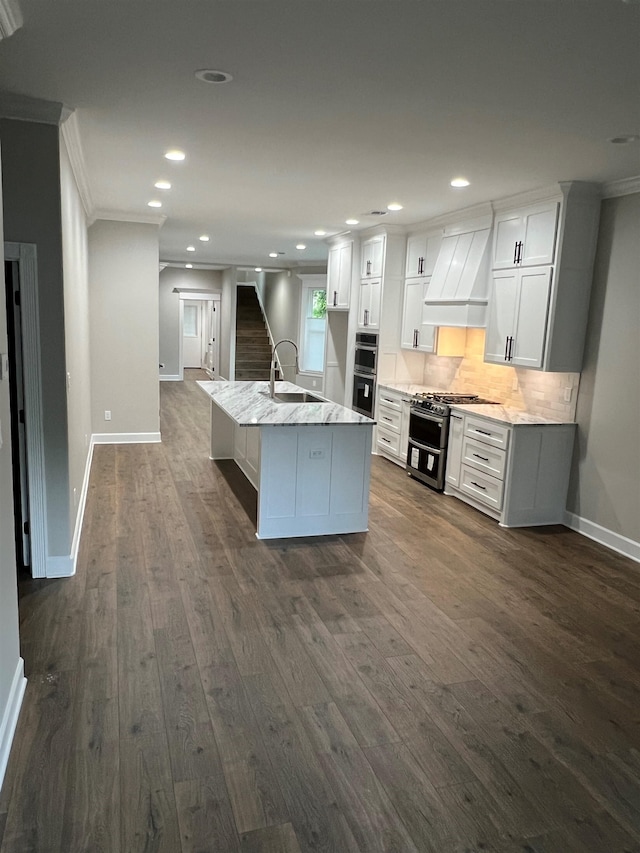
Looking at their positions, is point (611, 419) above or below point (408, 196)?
below

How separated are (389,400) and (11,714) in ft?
17.4

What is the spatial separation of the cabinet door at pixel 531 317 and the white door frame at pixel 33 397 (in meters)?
3.67

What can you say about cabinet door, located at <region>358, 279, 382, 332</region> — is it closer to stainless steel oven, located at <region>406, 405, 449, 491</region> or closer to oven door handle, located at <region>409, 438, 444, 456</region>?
stainless steel oven, located at <region>406, 405, 449, 491</region>

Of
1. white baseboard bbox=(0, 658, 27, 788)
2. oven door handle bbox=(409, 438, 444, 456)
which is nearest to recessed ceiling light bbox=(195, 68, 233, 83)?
white baseboard bbox=(0, 658, 27, 788)

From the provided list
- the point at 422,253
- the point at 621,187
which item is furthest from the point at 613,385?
the point at 422,253

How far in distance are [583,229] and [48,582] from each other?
458 centimetres

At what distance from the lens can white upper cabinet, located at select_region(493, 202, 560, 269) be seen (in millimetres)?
4824

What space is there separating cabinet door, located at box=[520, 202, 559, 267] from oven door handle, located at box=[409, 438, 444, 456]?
1885 millimetres

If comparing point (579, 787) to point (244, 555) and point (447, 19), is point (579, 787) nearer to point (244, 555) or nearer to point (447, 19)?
point (244, 555)

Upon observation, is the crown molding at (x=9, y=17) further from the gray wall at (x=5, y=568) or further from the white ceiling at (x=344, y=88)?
the gray wall at (x=5, y=568)

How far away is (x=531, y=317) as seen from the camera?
5039 millimetres

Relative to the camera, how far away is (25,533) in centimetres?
380

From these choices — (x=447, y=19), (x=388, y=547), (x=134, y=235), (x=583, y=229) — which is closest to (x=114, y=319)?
(x=134, y=235)

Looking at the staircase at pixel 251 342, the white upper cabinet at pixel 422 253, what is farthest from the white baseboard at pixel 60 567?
the staircase at pixel 251 342
